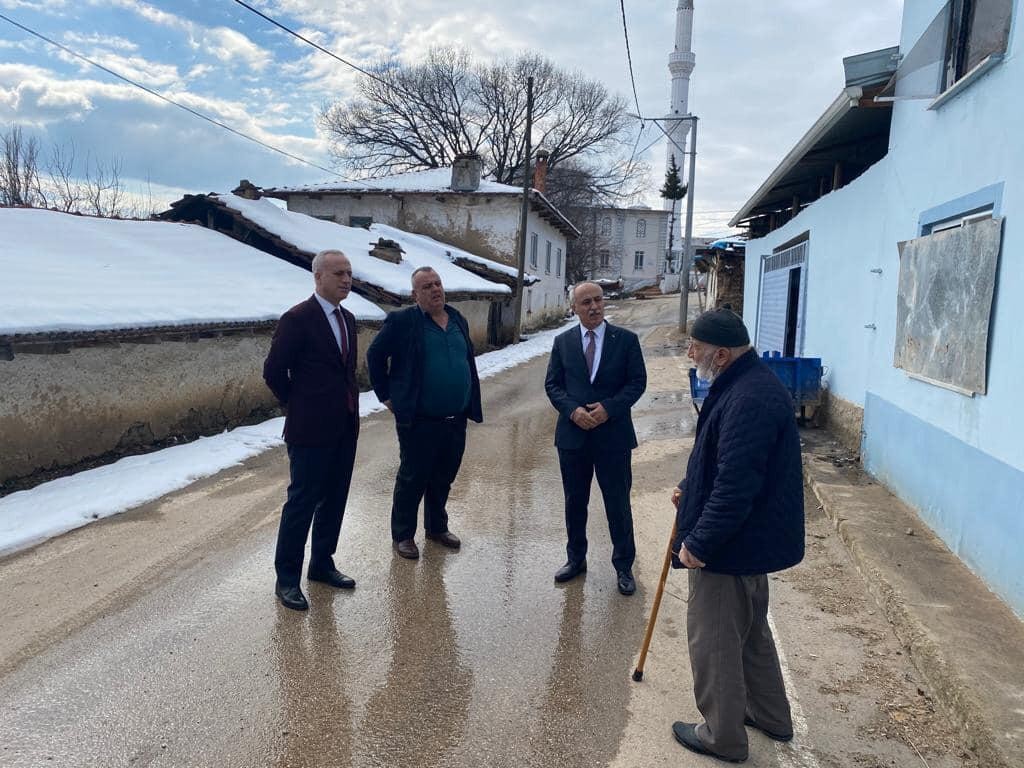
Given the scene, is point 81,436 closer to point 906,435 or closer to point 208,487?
point 208,487

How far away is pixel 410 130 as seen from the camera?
4050 centimetres

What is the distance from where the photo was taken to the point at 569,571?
4.46m

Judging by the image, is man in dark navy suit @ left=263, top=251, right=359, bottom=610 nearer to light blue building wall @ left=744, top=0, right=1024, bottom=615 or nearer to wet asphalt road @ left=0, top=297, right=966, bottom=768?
wet asphalt road @ left=0, top=297, right=966, bottom=768

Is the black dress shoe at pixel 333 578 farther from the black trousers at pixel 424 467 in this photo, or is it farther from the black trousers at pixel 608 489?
the black trousers at pixel 608 489

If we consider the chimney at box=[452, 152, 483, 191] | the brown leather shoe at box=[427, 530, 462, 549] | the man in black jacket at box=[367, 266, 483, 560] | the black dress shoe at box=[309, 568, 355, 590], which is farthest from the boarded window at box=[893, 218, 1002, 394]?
the chimney at box=[452, 152, 483, 191]

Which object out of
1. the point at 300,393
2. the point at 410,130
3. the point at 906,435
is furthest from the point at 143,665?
the point at 410,130

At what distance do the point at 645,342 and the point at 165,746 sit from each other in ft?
72.0

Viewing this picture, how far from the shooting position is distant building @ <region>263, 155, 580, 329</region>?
24.5 metres

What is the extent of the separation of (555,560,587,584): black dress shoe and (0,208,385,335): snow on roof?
547 cm

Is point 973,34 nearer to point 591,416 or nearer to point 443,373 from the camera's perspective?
point 591,416

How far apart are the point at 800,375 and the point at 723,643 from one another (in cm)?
641

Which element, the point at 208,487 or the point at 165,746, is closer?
the point at 165,746

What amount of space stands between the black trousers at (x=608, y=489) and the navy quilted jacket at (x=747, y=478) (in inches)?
59.1

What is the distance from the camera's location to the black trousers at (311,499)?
403 cm
